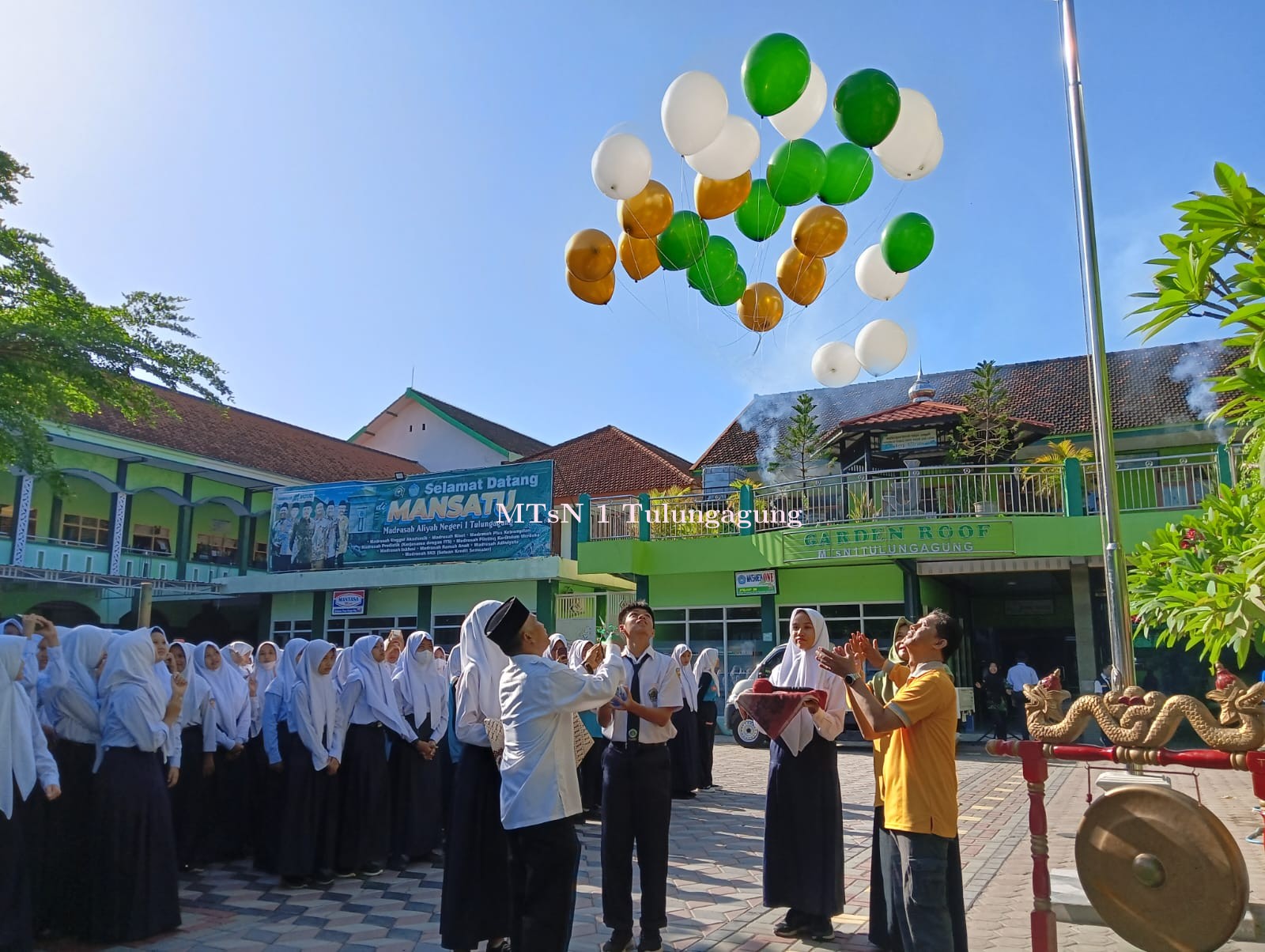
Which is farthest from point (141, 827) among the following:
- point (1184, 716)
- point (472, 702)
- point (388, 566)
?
point (388, 566)

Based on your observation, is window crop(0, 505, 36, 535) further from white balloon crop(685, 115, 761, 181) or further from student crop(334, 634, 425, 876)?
white balloon crop(685, 115, 761, 181)

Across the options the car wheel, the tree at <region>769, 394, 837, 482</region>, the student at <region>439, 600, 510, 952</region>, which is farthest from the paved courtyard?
the tree at <region>769, 394, 837, 482</region>

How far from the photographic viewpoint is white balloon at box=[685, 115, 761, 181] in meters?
8.73

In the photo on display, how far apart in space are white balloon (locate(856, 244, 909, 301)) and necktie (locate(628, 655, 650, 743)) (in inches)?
Result: 209

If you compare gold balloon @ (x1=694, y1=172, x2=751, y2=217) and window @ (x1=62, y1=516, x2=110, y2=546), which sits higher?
gold balloon @ (x1=694, y1=172, x2=751, y2=217)

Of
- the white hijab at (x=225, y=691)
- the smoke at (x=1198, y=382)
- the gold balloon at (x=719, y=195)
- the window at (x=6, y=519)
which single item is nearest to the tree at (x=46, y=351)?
the white hijab at (x=225, y=691)

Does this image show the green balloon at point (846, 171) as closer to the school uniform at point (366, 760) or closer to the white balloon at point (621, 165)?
the white balloon at point (621, 165)

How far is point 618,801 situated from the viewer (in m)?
5.14

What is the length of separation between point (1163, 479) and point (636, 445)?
55.4ft

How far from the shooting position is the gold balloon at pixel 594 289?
9.39m

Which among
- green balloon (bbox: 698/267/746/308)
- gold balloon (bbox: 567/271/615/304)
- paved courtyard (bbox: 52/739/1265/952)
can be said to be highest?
green balloon (bbox: 698/267/746/308)

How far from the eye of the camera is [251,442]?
2828cm

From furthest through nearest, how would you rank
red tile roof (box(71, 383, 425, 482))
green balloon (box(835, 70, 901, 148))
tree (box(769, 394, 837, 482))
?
red tile roof (box(71, 383, 425, 482)) → tree (box(769, 394, 837, 482)) → green balloon (box(835, 70, 901, 148))

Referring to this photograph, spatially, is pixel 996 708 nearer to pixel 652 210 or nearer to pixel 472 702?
pixel 652 210
